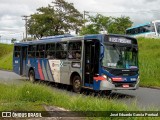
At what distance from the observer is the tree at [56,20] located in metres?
65.6

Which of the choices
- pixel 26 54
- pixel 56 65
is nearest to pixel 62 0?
pixel 26 54

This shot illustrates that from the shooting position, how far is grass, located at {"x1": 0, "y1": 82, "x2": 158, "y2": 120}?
351 inches

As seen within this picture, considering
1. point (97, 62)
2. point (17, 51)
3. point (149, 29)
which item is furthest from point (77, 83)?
point (149, 29)

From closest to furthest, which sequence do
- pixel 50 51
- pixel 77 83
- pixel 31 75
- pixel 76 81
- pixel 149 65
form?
pixel 77 83 → pixel 76 81 → pixel 50 51 → pixel 31 75 → pixel 149 65

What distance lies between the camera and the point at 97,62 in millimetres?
15562

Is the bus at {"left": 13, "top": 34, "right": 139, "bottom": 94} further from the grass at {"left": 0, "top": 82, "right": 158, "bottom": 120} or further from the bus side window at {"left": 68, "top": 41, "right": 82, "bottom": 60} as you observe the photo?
the grass at {"left": 0, "top": 82, "right": 158, "bottom": 120}

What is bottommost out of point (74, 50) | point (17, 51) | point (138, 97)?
point (138, 97)

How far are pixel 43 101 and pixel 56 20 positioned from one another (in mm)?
54662

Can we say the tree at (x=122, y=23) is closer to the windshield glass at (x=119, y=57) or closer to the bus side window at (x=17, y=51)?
the bus side window at (x=17, y=51)

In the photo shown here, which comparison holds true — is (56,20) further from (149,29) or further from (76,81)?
(76,81)

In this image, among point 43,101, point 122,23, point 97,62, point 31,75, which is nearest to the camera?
point 43,101

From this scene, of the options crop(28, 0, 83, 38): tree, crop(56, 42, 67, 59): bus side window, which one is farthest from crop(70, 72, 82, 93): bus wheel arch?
crop(28, 0, 83, 38): tree

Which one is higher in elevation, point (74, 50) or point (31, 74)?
point (74, 50)

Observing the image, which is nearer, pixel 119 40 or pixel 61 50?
pixel 119 40
